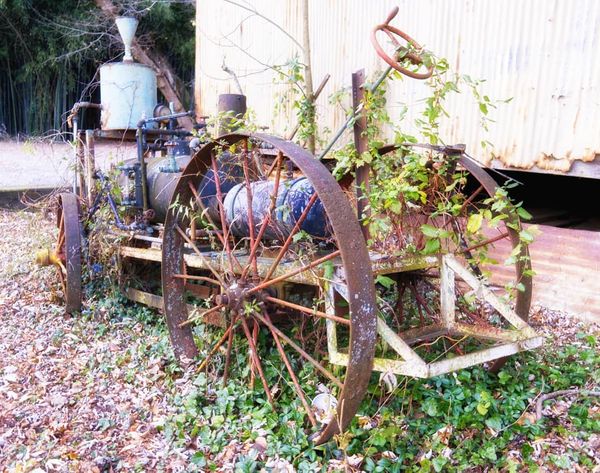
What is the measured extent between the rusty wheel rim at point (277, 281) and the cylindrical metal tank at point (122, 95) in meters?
2.54

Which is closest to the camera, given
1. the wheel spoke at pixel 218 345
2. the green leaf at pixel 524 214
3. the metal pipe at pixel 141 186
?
the green leaf at pixel 524 214

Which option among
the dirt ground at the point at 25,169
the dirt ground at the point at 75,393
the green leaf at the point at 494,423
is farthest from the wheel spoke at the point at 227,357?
the dirt ground at the point at 25,169

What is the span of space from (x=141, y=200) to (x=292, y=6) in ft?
10.3

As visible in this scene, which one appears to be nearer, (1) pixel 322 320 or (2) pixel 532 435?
(2) pixel 532 435

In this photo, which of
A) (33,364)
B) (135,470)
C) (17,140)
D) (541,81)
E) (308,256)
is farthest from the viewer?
(17,140)

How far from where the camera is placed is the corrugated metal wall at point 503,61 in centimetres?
389

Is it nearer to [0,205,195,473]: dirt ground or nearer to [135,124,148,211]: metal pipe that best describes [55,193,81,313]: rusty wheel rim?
[0,205,195,473]: dirt ground

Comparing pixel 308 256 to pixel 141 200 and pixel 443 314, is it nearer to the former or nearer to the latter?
pixel 443 314

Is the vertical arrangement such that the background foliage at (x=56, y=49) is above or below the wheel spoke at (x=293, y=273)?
above

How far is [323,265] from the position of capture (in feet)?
8.70

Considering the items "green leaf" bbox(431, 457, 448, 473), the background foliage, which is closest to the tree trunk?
the background foliage

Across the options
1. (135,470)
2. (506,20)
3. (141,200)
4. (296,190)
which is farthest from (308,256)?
(506,20)

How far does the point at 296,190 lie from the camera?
2.95 metres

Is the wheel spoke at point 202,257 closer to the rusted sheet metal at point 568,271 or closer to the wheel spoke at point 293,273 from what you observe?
the wheel spoke at point 293,273
